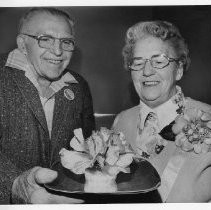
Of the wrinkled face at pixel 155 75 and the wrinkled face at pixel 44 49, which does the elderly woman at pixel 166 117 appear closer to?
the wrinkled face at pixel 155 75

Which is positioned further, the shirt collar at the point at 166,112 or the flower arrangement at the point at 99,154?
the shirt collar at the point at 166,112

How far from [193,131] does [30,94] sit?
0.67 meters

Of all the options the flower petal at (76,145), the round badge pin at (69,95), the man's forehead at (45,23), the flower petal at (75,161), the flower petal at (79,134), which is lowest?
the flower petal at (75,161)

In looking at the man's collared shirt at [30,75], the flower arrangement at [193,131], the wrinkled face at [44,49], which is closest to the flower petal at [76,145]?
the man's collared shirt at [30,75]

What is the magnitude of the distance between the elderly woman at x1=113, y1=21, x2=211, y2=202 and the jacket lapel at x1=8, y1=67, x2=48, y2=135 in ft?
0.99

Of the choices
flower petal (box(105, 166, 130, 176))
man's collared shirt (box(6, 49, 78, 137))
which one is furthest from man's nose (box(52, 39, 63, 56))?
flower petal (box(105, 166, 130, 176))

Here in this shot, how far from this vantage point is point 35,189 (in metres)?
1.52

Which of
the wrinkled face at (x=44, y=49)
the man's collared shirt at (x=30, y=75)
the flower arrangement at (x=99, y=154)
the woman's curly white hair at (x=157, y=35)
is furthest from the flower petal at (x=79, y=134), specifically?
the woman's curly white hair at (x=157, y=35)

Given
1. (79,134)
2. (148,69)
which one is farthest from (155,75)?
(79,134)

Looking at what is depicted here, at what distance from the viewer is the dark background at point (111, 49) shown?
1564 millimetres

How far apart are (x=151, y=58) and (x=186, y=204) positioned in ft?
1.97

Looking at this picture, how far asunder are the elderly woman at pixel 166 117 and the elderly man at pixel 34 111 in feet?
0.74

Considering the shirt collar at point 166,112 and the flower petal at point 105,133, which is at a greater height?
the shirt collar at point 166,112

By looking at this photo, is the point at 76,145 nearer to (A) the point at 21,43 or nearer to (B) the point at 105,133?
(B) the point at 105,133
